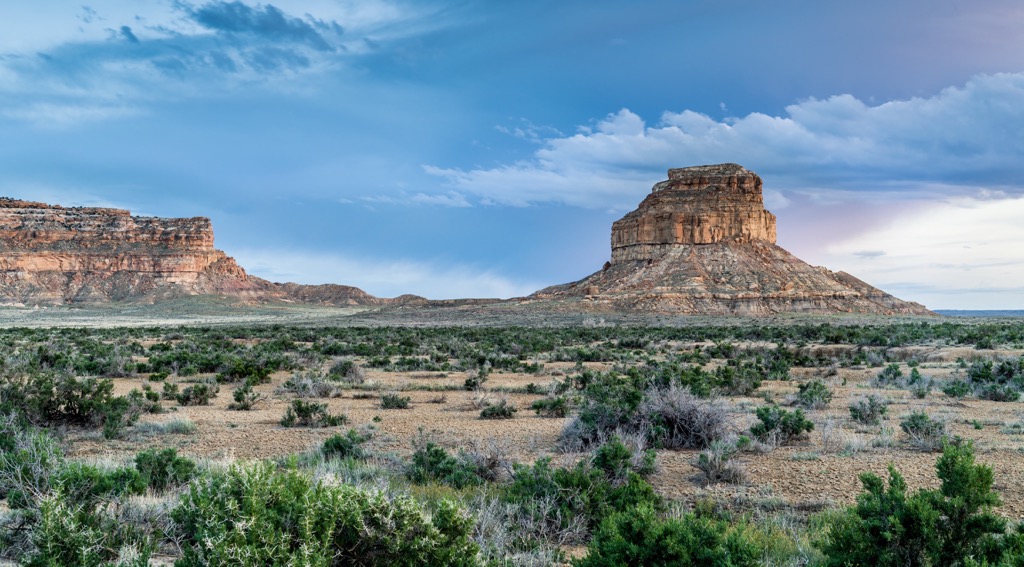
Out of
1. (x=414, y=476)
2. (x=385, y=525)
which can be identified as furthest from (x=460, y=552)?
(x=414, y=476)

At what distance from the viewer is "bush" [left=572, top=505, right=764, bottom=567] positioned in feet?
13.2

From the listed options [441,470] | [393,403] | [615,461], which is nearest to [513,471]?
[441,470]

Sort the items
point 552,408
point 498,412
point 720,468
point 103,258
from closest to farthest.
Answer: point 720,468
point 498,412
point 552,408
point 103,258

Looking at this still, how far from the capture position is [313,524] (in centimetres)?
381

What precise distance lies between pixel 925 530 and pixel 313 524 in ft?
11.6

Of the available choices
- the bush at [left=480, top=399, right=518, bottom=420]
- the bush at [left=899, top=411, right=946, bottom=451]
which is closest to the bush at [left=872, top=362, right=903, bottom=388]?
the bush at [left=899, top=411, right=946, bottom=451]

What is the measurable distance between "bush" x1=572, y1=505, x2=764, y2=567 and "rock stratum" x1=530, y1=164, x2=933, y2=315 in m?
77.2

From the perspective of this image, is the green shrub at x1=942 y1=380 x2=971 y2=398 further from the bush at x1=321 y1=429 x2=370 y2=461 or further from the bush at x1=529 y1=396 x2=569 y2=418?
the bush at x1=321 y1=429 x2=370 y2=461

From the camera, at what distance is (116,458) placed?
364 inches

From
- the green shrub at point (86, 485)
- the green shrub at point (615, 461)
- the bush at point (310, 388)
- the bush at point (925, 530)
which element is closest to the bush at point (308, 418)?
the bush at point (310, 388)

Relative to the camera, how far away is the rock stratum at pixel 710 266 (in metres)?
84.1

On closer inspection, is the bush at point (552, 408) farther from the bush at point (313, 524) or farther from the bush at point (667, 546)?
the bush at point (313, 524)

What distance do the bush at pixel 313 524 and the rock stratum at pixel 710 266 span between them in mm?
77657

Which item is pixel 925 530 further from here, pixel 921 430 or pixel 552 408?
pixel 552 408
